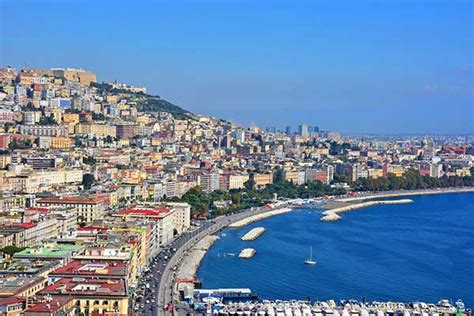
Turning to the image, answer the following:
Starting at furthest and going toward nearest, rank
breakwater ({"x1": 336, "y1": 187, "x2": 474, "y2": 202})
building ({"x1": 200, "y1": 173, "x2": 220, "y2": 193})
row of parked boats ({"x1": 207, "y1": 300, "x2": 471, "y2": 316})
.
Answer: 1. breakwater ({"x1": 336, "y1": 187, "x2": 474, "y2": 202})
2. building ({"x1": 200, "y1": 173, "x2": 220, "y2": 193})
3. row of parked boats ({"x1": 207, "y1": 300, "x2": 471, "y2": 316})

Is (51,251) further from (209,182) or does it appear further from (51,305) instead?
(209,182)

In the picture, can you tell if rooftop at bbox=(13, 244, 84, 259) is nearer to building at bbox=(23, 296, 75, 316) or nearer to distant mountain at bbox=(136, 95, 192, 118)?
building at bbox=(23, 296, 75, 316)

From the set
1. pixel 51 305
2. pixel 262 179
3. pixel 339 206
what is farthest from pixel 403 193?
pixel 51 305

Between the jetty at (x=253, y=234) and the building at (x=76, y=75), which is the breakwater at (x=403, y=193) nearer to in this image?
the jetty at (x=253, y=234)

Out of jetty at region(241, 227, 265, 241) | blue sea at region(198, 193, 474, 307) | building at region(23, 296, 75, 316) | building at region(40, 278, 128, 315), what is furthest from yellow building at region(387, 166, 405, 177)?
building at region(23, 296, 75, 316)

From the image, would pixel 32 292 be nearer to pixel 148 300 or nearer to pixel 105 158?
pixel 148 300

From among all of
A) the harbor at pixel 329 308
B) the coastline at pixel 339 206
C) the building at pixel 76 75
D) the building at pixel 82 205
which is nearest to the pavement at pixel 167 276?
the coastline at pixel 339 206

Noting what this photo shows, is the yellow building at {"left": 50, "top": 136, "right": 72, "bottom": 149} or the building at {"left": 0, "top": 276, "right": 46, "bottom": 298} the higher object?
the yellow building at {"left": 50, "top": 136, "right": 72, "bottom": 149}
